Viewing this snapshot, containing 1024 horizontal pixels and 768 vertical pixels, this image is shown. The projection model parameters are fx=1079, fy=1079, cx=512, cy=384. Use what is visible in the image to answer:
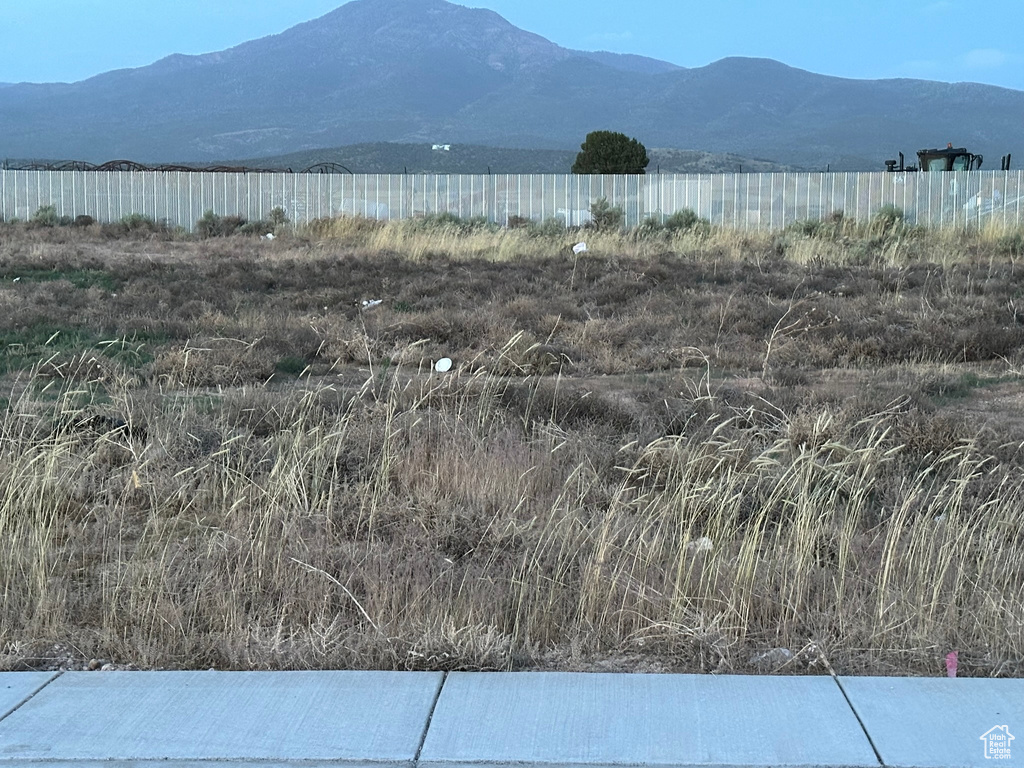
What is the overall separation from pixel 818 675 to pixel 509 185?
32.1 m

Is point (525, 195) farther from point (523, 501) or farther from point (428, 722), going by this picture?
point (428, 722)

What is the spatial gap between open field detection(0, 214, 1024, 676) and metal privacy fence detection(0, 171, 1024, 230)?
64.7 ft

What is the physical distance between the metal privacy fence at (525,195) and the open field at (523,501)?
64.7 feet

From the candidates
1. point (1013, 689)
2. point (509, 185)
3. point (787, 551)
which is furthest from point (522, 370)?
point (509, 185)

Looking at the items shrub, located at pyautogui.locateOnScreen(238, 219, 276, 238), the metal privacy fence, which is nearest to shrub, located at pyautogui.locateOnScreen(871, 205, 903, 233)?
the metal privacy fence

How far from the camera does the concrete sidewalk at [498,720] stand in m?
3.79

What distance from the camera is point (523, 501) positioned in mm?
6516

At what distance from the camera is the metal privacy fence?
32.6 metres

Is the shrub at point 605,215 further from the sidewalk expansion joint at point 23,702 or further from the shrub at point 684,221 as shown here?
the sidewalk expansion joint at point 23,702

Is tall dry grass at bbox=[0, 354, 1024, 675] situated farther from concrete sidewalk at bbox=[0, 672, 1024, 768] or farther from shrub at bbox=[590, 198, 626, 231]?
shrub at bbox=[590, 198, 626, 231]

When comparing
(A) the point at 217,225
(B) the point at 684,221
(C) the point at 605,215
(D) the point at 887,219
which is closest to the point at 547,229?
(C) the point at 605,215

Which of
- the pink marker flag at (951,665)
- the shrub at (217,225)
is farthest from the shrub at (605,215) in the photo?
the pink marker flag at (951,665)

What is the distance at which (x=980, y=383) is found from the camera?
11.5 metres

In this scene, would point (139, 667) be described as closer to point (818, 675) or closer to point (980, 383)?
point (818, 675)
